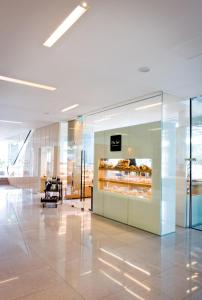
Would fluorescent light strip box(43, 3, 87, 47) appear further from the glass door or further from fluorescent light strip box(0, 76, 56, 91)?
the glass door

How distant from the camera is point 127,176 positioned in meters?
6.04

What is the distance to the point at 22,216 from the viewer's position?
6262 mm

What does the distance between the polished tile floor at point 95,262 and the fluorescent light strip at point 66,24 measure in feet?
10.3

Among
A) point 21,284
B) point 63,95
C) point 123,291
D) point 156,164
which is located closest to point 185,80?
point 156,164

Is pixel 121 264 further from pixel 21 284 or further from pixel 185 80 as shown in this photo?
pixel 185 80

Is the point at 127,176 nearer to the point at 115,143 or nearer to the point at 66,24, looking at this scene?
the point at 115,143

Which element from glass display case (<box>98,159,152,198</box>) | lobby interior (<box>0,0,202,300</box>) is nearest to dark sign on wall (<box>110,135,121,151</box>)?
lobby interior (<box>0,0,202,300</box>)

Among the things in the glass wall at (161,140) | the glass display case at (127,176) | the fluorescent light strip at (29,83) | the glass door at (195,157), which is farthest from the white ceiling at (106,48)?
the glass display case at (127,176)

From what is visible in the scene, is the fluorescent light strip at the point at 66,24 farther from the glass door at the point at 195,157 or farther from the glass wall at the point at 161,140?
the glass door at the point at 195,157

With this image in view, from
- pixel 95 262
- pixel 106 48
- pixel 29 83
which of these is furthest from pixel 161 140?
pixel 29 83

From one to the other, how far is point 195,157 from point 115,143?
6.83 ft

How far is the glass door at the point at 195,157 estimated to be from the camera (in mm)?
5645

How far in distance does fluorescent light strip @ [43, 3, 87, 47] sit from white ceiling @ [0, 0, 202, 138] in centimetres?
6

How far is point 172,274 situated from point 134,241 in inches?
53.9
